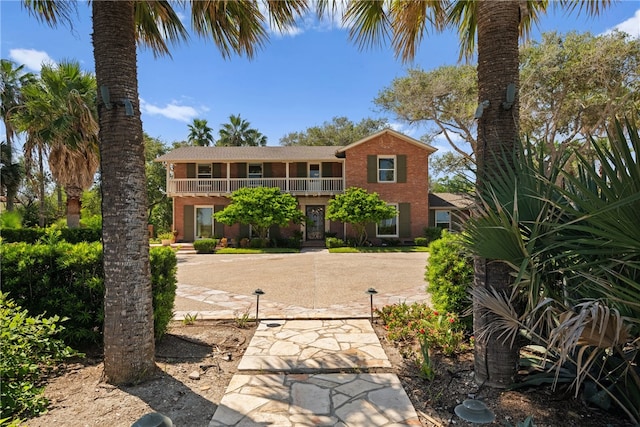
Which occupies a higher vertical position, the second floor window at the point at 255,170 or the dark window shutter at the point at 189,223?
the second floor window at the point at 255,170

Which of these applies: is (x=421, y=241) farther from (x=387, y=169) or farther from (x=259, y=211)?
(x=259, y=211)

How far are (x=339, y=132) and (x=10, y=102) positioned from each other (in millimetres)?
25233

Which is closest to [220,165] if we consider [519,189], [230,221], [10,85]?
[230,221]

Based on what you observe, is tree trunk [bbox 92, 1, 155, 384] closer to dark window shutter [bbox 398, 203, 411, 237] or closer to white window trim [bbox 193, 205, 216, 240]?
white window trim [bbox 193, 205, 216, 240]

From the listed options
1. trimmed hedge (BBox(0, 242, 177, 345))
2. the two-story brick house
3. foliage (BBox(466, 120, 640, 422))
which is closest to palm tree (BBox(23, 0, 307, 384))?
trimmed hedge (BBox(0, 242, 177, 345))

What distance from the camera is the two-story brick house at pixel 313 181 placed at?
20141 millimetres

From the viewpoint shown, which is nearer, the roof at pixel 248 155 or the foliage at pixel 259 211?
the foliage at pixel 259 211

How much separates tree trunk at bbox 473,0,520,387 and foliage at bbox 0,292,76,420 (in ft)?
12.7

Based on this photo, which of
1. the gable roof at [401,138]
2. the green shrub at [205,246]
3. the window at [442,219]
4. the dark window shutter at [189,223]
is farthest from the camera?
the window at [442,219]

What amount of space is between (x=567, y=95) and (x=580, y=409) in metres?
15.5

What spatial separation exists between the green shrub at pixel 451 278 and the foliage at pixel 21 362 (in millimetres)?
4266

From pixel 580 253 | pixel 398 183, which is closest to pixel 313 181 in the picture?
pixel 398 183

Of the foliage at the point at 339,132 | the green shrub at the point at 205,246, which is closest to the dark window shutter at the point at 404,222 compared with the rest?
the green shrub at the point at 205,246

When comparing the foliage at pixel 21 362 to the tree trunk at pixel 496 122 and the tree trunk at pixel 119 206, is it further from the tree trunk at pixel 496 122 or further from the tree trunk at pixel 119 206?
the tree trunk at pixel 496 122
